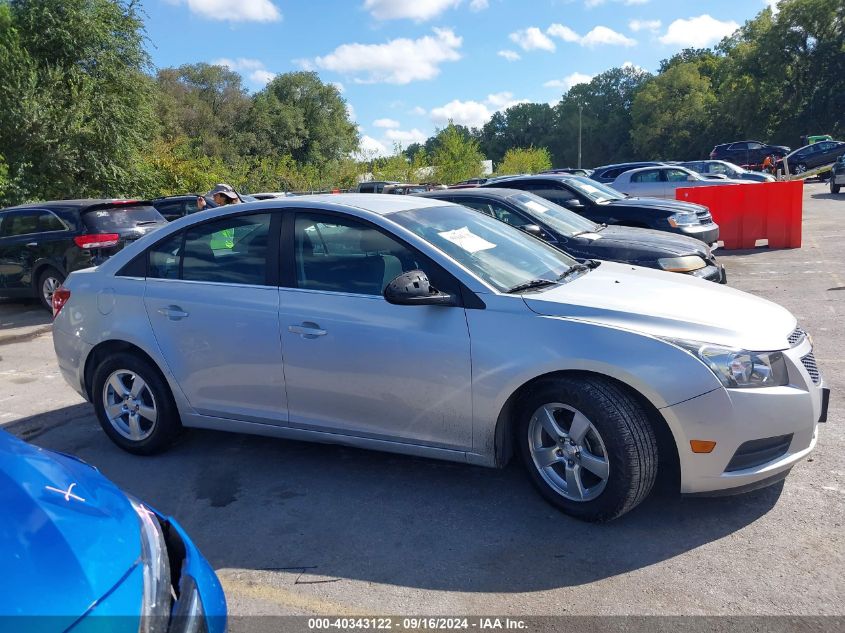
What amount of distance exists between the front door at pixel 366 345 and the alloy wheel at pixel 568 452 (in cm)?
37

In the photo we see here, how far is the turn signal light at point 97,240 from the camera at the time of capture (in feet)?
33.5

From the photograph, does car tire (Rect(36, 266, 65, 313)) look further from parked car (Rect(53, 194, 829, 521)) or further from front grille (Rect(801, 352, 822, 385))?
front grille (Rect(801, 352, 822, 385))

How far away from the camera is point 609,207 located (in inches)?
414

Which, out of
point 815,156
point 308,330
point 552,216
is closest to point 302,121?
point 815,156

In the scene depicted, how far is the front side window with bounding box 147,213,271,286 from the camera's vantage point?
4418 millimetres

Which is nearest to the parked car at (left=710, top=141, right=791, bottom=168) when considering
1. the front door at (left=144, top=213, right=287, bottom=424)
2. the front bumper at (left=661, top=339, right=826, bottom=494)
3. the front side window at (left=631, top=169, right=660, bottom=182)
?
the front side window at (left=631, top=169, right=660, bottom=182)

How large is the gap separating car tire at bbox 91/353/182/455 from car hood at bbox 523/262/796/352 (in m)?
2.54

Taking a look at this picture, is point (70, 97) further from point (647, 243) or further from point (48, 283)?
point (647, 243)

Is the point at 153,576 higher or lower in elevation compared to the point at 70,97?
lower

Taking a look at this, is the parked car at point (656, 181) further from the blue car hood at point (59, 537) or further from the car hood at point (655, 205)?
the blue car hood at point (59, 537)

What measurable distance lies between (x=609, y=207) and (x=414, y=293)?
7.53 metres

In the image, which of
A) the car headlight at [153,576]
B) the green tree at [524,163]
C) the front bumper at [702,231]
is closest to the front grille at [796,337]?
the car headlight at [153,576]

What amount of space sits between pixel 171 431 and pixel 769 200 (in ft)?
39.6

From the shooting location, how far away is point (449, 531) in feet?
11.9
